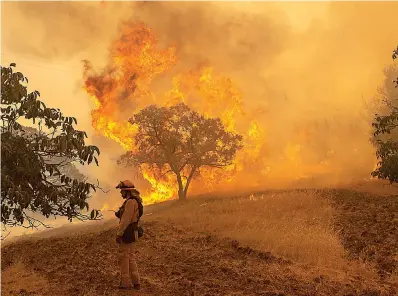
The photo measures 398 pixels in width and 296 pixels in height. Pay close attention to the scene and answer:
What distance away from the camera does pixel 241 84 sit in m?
72.1

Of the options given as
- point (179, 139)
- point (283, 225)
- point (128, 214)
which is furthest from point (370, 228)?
point (179, 139)

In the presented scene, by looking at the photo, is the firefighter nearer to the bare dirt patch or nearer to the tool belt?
the tool belt

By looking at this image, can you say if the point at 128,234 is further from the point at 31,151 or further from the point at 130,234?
the point at 31,151

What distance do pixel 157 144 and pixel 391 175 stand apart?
870 inches

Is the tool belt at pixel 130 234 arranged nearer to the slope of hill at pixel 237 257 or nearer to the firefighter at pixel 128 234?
the firefighter at pixel 128 234

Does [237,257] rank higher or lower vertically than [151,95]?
lower

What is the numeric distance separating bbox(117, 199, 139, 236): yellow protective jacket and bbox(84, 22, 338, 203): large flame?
30003 millimetres

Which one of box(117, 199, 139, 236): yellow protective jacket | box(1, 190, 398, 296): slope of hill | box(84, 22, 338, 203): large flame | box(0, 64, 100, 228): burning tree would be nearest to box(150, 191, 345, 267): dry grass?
box(1, 190, 398, 296): slope of hill

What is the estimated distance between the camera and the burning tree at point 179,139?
3275 cm

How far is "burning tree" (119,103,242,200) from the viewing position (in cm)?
3275

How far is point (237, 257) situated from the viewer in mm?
12000

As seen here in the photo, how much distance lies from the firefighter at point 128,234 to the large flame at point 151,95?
29931 mm

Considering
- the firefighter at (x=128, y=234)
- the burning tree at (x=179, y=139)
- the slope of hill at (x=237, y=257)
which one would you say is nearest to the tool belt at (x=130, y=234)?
the firefighter at (x=128, y=234)

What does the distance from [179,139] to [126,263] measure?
2431 cm
